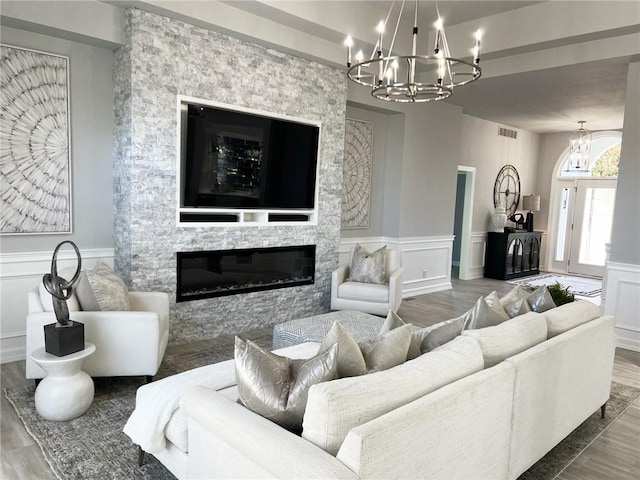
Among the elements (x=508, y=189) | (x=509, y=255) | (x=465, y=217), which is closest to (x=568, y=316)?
(x=465, y=217)

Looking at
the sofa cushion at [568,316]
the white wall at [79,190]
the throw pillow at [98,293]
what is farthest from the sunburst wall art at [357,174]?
the sofa cushion at [568,316]

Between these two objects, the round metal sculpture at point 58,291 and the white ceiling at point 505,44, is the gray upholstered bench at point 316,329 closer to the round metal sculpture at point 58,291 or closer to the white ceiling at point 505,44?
the round metal sculpture at point 58,291

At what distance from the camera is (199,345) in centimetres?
434

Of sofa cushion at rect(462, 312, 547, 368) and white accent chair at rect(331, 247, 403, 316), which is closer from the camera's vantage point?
sofa cushion at rect(462, 312, 547, 368)

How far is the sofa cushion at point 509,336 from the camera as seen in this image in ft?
7.04

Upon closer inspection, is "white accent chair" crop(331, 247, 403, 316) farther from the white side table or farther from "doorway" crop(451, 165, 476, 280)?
"doorway" crop(451, 165, 476, 280)

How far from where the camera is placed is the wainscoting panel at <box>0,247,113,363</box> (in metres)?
3.70

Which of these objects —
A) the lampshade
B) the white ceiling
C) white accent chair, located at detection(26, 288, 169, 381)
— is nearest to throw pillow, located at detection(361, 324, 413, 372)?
white accent chair, located at detection(26, 288, 169, 381)

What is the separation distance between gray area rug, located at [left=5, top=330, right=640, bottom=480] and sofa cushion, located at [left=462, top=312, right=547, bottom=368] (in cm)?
78

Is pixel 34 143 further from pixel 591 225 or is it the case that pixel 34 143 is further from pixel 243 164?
pixel 591 225

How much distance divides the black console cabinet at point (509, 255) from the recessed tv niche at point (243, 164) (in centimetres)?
492

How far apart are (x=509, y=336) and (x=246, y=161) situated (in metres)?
3.24

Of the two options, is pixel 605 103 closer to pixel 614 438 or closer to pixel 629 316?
pixel 629 316

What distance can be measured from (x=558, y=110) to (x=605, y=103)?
732 mm
